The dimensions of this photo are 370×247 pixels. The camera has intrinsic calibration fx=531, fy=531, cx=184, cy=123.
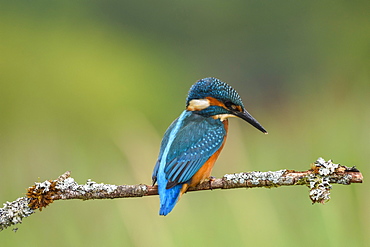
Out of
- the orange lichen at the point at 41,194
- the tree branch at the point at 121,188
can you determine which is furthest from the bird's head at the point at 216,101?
the orange lichen at the point at 41,194

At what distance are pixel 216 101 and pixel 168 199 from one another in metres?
0.37

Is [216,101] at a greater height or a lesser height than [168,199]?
greater

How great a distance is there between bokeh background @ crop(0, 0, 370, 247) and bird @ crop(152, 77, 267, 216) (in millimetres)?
314

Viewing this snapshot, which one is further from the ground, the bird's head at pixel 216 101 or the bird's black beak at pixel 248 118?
the bird's head at pixel 216 101

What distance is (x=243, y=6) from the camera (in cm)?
451

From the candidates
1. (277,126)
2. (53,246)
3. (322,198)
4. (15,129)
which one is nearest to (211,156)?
(322,198)

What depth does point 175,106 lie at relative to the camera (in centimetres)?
302

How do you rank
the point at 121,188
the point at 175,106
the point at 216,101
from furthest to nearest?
1. the point at 175,106
2. the point at 216,101
3. the point at 121,188

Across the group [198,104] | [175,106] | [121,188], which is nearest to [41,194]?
[121,188]

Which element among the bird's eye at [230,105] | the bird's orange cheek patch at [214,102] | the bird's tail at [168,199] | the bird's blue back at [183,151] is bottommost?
the bird's tail at [168,199]

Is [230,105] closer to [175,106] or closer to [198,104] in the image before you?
[198,104]

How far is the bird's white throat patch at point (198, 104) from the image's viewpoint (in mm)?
1513

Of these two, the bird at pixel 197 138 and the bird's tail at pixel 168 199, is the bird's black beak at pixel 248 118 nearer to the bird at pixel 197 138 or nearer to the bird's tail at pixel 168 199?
the bird at pixel 197 138

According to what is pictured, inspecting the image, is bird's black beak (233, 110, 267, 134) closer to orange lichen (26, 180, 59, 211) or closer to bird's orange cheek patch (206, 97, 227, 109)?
bird's orange cheek patch (206, 97, 227, 109)
